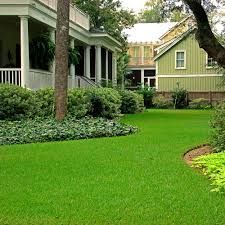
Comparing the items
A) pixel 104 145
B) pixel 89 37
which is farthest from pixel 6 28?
pixel 104 145

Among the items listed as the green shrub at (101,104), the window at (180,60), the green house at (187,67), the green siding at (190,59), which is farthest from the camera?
the window at (180,60)

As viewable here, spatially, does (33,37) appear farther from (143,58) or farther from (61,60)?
(143,58)

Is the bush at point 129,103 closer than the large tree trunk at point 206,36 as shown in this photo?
No

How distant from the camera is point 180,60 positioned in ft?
146

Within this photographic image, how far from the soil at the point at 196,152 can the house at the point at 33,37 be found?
958 cm

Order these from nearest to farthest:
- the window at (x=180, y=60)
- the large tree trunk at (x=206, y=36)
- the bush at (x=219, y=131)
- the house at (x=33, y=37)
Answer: the large tree trunk at (x=206, y=36) → the bush at (x=219, y=131) → the house at (x=33, y=37) → the window at (x=180, y=60)

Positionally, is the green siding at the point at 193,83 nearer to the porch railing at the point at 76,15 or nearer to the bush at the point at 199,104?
the bush at the point at 199,104

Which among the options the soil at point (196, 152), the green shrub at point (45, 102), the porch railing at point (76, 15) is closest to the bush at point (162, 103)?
the porch railing at point (76, 15)

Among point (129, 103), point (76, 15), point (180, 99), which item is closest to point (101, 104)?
point (129, 103)

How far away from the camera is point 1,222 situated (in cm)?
591

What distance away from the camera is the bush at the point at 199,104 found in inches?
1594

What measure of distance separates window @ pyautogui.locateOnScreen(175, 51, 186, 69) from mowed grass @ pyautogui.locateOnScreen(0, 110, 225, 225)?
108ft

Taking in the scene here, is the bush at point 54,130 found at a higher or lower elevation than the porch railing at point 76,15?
lower

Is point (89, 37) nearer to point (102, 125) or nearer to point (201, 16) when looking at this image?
point (102, 125)
